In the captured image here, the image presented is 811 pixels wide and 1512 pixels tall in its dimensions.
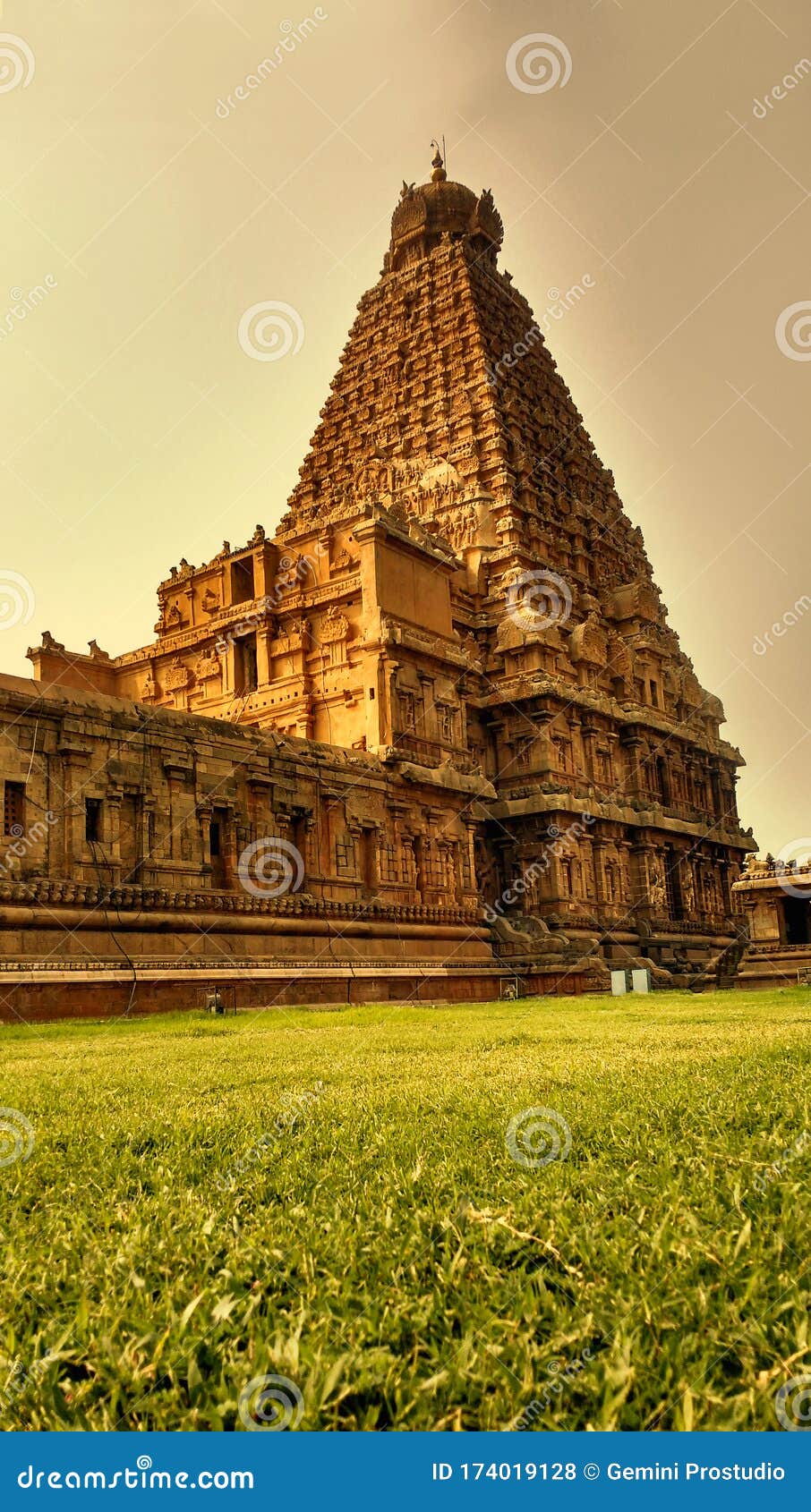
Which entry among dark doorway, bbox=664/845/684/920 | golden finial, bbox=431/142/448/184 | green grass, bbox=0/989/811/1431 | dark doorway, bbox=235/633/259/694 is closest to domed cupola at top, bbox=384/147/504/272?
golden finial, bbox=431/142/448/184

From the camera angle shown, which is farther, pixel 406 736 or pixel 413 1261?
pixel 406 736

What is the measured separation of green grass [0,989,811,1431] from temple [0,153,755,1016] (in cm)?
1307

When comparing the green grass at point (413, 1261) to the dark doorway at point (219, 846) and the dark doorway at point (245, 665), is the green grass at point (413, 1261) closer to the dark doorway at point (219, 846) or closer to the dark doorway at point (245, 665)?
the dark doorway at point (219, 846)

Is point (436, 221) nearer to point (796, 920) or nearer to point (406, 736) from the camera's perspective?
point (406, 736)

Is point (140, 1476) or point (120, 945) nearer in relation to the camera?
point (140, 1476)

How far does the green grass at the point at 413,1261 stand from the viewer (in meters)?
2.54

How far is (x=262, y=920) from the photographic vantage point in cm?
2334

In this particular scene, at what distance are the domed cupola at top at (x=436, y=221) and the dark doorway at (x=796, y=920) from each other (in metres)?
38.1

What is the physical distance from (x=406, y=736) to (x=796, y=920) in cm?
3491

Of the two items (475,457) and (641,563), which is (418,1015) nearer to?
(475,457)

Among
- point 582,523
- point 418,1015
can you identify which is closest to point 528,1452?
point 418,1015

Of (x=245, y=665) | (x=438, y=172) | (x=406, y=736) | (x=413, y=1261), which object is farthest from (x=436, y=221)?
(x=413, y=1261)

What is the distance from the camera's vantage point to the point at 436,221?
54281mm

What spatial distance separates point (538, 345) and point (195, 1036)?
156 feet
